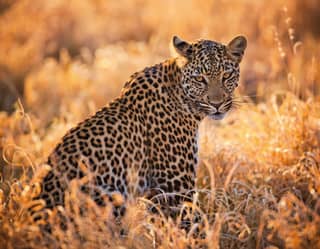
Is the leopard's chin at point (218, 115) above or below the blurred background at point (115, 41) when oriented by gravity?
below

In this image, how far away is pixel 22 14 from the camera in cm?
1658

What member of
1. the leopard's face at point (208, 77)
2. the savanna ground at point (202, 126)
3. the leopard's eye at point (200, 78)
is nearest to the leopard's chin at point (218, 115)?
the leopard's face at point (208, 77)

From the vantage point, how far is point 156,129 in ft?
22.1

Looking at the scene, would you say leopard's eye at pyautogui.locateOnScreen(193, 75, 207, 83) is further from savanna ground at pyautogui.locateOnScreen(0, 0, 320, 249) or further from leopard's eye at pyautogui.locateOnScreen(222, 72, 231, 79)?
savanna ground at pyautogui.locateOnScreen(0, 0, 320, 249)

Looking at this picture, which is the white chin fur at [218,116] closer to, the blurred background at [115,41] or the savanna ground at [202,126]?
the savanna ground at [202,126]

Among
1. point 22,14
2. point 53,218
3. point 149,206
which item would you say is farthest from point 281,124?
point 22,14

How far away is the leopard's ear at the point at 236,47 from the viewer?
7035 millimetres

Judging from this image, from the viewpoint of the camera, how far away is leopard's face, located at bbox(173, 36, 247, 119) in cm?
684

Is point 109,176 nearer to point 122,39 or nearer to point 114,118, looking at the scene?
point 114,118

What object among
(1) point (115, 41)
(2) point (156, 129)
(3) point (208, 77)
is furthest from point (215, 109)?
(1) point (115, 41)

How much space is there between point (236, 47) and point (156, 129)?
1152mm

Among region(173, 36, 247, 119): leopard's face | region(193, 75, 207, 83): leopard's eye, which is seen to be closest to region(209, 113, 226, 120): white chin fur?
region(173, 36, 247, 119): leopard's face

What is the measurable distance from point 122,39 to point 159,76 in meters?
9.55

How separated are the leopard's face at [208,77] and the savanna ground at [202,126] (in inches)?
30.0
